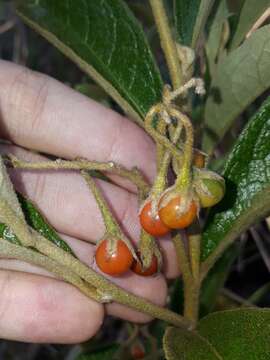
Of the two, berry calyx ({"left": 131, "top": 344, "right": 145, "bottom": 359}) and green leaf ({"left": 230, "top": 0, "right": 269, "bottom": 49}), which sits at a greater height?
green leaf ({"left": 230, "top": 0, "right": 269, "bottom": 49})

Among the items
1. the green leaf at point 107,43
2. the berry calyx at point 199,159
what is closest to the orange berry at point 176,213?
the berry calyx at point 199,159

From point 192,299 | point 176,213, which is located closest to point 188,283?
point 192,299

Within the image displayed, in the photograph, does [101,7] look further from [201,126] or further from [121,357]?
[121,357]

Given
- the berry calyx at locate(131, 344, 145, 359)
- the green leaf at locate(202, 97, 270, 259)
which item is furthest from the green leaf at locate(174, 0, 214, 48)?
the berry calyx at locate(131, 344, 145, 359)

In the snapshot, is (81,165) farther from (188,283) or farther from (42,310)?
(42,310)

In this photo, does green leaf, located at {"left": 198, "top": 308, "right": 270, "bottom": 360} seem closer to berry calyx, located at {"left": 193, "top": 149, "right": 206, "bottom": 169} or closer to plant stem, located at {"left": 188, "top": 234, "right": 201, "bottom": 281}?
plant stem, located at {"left": 188, "top": 234, "right": 201, "bottom": 281}

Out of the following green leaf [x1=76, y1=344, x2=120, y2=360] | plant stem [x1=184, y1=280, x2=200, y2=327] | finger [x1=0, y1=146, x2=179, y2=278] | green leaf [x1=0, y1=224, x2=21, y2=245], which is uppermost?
green leaf [x1=0, y1=224, x2=21, y2=245]

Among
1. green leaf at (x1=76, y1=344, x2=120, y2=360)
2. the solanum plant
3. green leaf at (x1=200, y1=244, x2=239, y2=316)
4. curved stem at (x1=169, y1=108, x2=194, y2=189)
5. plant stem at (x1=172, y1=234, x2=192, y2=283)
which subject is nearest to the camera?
curved stem at (x1=169, y1=108, x2=194, y2=189)

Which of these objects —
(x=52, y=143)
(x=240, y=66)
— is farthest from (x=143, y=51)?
(x=52, y=143)
